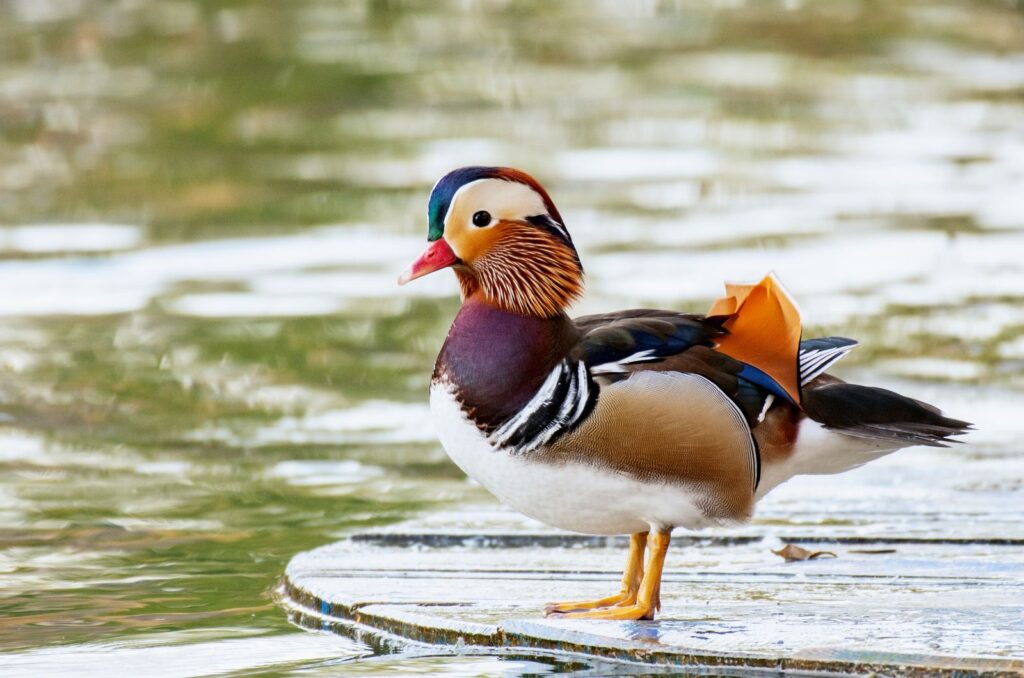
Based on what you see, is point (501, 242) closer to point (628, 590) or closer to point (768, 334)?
point (768, 334)

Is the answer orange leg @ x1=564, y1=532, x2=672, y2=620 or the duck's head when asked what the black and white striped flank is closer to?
the duck's head

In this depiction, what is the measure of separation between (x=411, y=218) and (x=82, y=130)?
158 inches

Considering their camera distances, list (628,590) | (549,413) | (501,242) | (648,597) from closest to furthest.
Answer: (549,413), (648,597), (501,242), (628,590)

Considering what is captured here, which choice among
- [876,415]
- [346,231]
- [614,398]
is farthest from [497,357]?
[346,231]

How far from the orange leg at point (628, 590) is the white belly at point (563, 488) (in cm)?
22

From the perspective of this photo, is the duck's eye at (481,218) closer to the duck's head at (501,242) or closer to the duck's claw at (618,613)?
the duck's head at (501,242)

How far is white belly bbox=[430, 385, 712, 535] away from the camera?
466 cm

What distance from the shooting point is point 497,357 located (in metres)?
4.75

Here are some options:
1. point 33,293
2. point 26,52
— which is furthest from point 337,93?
point 33,293

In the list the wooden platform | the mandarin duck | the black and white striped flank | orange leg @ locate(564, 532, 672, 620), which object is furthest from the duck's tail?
the black and white striped flank

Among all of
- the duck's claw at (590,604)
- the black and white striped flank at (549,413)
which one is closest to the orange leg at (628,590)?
the duck's claw at (590,604)

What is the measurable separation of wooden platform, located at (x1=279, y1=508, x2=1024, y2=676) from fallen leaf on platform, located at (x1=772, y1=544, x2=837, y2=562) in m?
0.03

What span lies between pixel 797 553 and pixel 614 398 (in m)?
1.23

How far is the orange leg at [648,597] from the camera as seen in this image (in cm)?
479
